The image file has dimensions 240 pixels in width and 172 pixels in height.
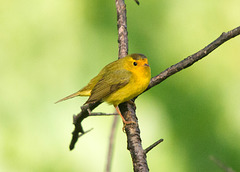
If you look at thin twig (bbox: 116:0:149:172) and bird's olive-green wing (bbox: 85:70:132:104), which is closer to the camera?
thin twig (bbox: 116:0:149:172)

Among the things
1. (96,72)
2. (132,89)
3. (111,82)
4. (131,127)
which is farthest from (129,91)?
(96,72)

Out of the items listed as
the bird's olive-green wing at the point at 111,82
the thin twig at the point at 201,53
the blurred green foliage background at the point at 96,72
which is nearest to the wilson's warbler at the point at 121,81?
the bird's olive-green wing at the point at 111,82

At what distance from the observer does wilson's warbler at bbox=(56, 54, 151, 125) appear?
80.1 inches

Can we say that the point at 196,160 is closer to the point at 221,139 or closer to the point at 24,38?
the point at 221,139

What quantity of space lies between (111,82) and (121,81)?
0.16 feet

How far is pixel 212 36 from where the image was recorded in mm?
3049

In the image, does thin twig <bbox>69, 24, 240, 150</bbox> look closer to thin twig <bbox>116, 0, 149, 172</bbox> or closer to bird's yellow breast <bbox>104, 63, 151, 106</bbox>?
bird's yellow breast <bbox>104, 63, 151, 106</bbox>

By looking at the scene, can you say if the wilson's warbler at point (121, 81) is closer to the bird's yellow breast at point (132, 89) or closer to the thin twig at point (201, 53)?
the bird's yellow breast at point (132, 89)

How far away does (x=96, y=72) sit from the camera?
282cm

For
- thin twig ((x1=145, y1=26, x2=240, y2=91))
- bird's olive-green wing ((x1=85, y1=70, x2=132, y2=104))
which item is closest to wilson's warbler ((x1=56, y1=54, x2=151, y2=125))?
bird's olive-green wing ((x1=85, y1=70, x2=132, y2=104))

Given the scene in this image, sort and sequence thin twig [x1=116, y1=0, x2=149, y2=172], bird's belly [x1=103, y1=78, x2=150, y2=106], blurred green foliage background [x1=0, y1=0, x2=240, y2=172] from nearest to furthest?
thin twig [x1=116, y1=0, x2=149, y2=172], bird's belly [x1=103, y1=78, x2=150, y2=106], blurred green foliage background [x1=0, y1=0, x2=240, y2=172]

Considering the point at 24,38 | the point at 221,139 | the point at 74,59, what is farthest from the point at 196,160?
the point at 24,38

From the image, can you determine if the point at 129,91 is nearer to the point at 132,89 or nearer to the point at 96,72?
the point at 132,89

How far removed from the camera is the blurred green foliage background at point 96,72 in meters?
2.68
